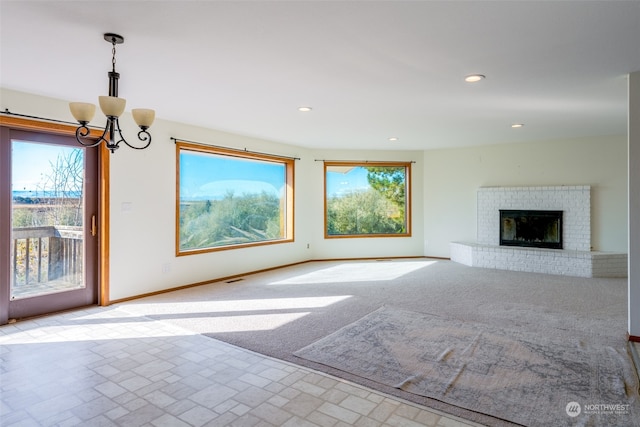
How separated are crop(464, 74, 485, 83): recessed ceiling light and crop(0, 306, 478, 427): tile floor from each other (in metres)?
2.66

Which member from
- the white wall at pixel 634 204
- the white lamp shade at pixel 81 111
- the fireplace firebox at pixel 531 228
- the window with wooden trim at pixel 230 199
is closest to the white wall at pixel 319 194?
the window with wooden trim at pixel 230 199

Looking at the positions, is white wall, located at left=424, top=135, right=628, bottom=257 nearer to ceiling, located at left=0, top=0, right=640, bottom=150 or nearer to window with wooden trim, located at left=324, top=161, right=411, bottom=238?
window with wooden trim, located at left=324, top=161, right=411, bottom=238

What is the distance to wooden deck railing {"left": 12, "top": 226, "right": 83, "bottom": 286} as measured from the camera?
12.8 ft

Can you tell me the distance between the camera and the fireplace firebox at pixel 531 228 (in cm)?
660

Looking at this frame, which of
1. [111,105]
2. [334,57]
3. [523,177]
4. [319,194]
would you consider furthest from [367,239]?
[111,105]

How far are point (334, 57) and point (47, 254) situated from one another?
364 centimetres

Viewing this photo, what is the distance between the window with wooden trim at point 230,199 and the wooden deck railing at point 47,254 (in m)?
1.24

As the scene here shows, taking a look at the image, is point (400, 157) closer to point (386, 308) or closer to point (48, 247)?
point (386, 308)

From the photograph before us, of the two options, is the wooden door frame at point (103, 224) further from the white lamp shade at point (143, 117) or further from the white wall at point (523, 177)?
the white wall at point (523, 177)

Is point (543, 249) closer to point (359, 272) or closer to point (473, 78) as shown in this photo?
point (359, 272)

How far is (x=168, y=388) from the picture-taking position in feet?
8.11

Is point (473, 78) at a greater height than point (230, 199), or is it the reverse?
point (473, 78)

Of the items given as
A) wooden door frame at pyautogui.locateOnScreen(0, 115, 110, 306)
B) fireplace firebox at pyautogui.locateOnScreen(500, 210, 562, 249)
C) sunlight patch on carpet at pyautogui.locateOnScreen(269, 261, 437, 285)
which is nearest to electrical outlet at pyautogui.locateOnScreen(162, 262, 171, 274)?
wooden door frame at pyautogui.locateOnScreen(0, 115, 110, 306)

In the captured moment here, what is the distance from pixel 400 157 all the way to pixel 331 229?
81.6 inches
